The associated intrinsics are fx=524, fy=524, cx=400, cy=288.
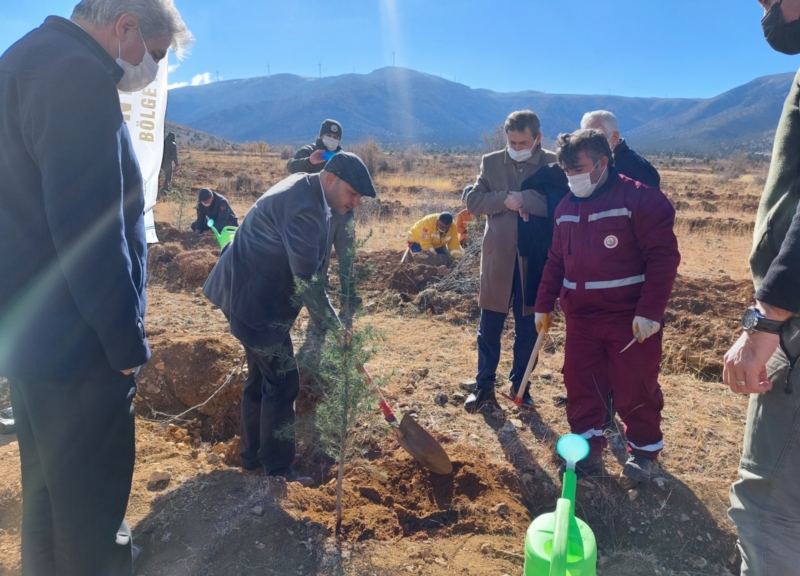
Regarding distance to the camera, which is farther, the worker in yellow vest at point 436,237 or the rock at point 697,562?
the worker in yellow vest at point 436,237

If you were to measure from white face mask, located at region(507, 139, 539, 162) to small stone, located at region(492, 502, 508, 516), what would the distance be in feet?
6.87

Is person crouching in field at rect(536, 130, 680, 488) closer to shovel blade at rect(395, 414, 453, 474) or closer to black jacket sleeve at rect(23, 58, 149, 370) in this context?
shovel blade at rect(395, 414, 453, 474)

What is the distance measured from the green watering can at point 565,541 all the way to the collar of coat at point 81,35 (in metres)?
1.80

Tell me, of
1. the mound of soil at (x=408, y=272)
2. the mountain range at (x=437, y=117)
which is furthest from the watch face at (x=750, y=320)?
the mountain range at (x=437, y=117)

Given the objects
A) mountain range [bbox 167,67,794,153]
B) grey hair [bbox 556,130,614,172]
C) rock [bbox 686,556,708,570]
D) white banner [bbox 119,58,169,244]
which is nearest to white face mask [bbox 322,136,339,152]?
white banner [bbox 119,58,169,244]

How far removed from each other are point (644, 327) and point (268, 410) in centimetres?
194

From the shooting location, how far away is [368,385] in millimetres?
2320

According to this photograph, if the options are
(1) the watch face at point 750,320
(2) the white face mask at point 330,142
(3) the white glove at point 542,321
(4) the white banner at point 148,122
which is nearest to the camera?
(1) the watch face at point 750,320

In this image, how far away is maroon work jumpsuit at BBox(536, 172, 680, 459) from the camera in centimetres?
252

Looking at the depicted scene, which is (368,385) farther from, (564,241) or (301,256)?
(564,241)

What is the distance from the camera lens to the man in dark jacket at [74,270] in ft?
4.69

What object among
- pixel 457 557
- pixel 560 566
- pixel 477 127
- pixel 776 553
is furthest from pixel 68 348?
pixel 477 127

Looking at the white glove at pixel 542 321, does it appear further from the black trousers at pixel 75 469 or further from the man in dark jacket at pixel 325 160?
the black trousers at pixel 75 469

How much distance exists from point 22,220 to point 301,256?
109 cm
